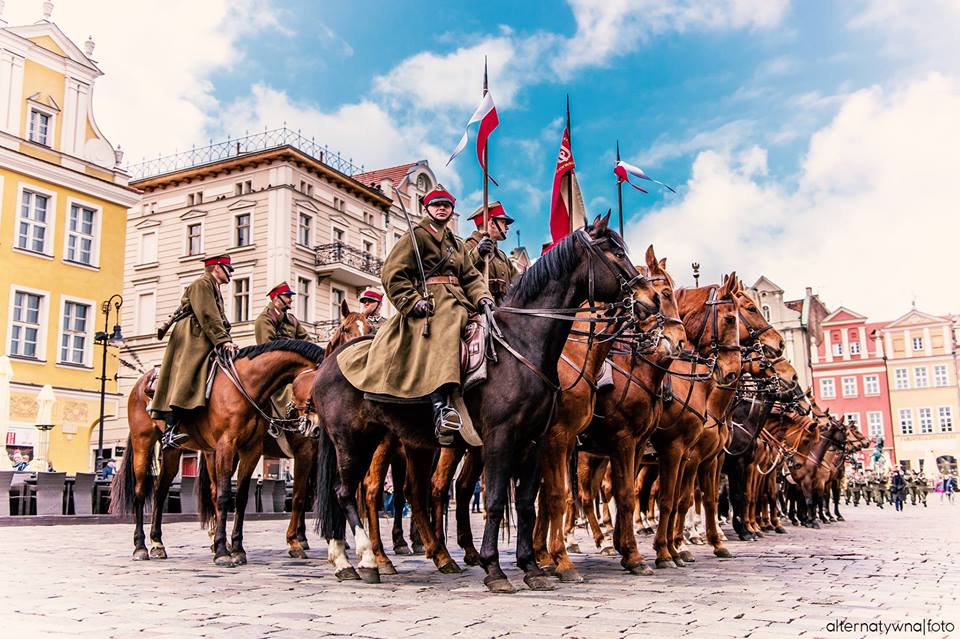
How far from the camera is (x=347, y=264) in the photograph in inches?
1757

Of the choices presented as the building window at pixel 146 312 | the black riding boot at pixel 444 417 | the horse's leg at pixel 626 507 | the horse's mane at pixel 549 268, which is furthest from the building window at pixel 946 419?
the black riding boot at pixel 444 417

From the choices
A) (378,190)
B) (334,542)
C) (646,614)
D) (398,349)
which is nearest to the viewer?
(646,614)

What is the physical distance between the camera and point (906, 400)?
76.8 meters

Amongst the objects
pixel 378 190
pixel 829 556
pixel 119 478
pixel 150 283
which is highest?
pixel 378 190

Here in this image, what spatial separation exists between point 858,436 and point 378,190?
31.1 m

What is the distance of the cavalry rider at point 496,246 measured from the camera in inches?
414

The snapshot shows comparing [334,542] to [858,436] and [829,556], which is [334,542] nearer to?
[829,556]

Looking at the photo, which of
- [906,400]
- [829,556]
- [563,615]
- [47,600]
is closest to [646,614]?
[563,615]

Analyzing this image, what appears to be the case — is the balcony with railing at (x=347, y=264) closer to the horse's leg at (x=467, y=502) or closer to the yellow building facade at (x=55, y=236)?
the yellow building facade at (x=55, y=236)

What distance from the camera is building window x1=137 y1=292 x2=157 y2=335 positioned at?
147ft

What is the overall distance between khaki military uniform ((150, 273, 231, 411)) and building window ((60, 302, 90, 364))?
2510 cm

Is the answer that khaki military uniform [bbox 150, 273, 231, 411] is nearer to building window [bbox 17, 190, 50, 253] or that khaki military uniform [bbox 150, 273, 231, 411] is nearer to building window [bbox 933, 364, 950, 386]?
building window [bbox 17, 190, 50, 253]

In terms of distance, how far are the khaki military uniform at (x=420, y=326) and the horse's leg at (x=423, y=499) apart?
1.33 metres

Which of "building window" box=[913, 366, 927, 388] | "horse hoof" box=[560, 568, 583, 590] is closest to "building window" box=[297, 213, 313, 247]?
"horse hoof" box=[560, 568, 583, 590]
